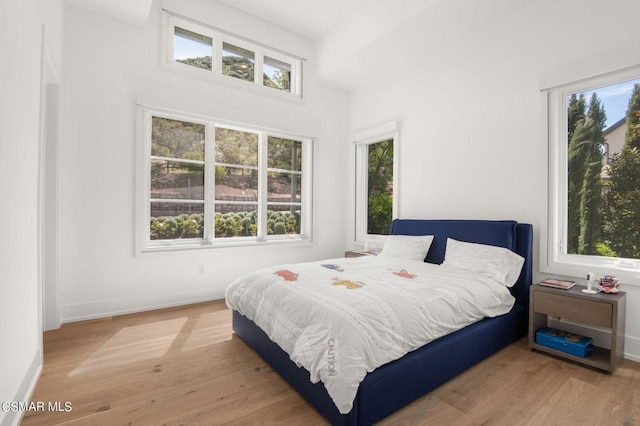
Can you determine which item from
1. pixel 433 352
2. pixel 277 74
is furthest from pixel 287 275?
pixel 277 74

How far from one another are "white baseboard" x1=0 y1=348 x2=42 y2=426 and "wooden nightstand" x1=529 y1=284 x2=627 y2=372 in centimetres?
339

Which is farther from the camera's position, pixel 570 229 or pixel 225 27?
pixel 225 27

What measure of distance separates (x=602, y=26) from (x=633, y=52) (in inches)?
14.0

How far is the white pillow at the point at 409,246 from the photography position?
10.9 feet

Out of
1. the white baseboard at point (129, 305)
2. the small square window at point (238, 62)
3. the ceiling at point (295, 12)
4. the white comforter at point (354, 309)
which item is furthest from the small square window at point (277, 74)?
the white baseboard at point (129, 305)

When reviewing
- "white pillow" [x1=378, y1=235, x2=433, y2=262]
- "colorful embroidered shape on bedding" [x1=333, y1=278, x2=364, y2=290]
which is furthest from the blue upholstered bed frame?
"colorful embroidered shape on bedding" [x1=333, y1=278, x2=364, y2=290]

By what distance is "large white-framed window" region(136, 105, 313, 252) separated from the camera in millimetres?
3484

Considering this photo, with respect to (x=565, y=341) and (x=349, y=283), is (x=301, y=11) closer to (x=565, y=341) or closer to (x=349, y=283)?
(x=349, y=283)

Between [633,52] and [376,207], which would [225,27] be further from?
[633,52]

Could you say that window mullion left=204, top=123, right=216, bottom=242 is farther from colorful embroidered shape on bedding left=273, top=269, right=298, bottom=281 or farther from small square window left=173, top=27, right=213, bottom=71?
colorful embroidered shape on bedding left=273, top=269, right=298, bottom=281

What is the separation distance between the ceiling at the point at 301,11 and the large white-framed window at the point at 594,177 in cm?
255

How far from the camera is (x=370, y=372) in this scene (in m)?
1.56

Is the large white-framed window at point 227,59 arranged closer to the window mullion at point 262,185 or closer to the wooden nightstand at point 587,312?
the window mullion at point 262,185

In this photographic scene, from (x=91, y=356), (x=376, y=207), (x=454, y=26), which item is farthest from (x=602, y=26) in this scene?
(x=91, y=356)
